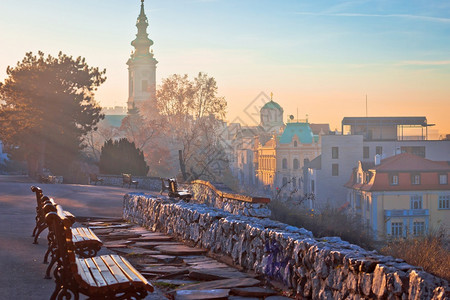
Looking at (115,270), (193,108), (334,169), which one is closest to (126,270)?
(115,270)

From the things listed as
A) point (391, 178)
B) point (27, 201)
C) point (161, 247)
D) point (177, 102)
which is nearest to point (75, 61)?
point (177, 102)

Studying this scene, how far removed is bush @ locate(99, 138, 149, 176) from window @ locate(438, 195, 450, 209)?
38.0m

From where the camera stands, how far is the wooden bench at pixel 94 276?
17.1 feet

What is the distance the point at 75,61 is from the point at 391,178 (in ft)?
115

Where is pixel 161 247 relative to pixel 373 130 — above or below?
below

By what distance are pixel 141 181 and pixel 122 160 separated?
7.36m

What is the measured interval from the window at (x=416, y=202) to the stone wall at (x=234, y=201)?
167 feet

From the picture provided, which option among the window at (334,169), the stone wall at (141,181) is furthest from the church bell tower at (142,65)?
the stone wall at (141,181)

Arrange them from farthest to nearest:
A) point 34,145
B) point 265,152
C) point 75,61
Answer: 1. point 265,152
2. point 75,61
3. point 34,145

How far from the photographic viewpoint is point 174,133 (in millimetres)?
59250

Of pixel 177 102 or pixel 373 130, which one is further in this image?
pixel 373 130

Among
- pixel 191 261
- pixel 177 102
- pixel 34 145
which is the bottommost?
pixel 191 261

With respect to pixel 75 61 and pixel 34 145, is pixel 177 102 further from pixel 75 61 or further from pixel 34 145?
pixel 34 145

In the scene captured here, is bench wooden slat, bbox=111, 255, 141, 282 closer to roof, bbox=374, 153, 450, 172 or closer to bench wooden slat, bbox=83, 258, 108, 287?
bench wooden slat, bbox=83, 258, 108, 287
